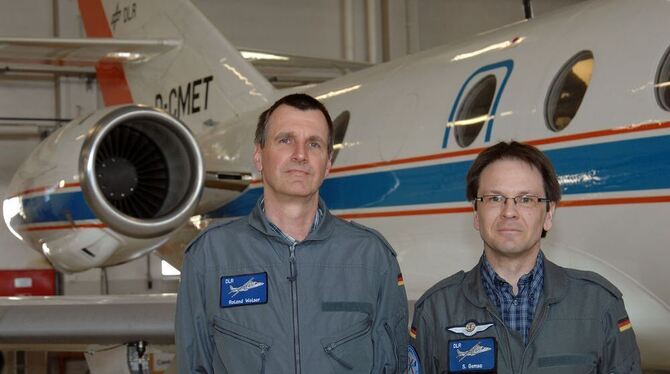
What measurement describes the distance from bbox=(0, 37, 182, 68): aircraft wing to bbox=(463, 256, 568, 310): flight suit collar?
634 centimetres

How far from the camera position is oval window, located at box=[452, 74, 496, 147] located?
246 inches

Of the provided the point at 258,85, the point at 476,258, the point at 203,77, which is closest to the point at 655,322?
the point at 476,258

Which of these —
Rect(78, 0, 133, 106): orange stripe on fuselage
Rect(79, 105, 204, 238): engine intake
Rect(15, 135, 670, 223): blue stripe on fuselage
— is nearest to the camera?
Rect(15, 135, 670, 223): blue stripe on fuselage

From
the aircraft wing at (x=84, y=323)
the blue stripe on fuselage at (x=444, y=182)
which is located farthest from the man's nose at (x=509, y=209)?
the aircraft wing at (x=84, y=323)

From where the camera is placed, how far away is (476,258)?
6.21 m

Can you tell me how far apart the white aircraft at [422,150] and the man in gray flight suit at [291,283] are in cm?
254

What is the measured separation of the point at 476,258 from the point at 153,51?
4691 mm

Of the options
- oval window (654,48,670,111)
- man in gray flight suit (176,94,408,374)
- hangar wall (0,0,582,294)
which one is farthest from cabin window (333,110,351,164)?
hangar wall (0,0,582,294)

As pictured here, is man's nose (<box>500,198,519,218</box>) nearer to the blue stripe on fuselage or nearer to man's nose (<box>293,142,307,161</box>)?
man's nose (<box>293,142,307,161</box>)

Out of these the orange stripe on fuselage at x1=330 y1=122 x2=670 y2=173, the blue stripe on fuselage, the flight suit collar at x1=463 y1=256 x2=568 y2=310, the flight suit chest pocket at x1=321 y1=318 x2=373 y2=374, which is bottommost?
the flight suit chest pocket at x1=321 y1=318 x2=373 y2=374

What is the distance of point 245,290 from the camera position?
2.76 m

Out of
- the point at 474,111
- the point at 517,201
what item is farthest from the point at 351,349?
the point at 474,111

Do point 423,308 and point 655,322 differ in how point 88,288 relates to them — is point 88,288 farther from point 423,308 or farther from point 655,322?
point 423,308

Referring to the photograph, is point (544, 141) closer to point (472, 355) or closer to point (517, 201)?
point (517, 201)
